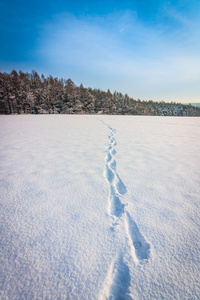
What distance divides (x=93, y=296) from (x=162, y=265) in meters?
0.50

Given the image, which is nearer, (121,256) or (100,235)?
(121,256)

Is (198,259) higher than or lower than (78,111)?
lower

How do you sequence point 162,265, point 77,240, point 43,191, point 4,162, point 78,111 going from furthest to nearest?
point 78,111
point 4,162
point 43,191
point 77,240
point 162,265

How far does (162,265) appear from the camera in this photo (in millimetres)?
916

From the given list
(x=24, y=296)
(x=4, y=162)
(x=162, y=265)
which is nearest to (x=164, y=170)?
(x=162, y=265)

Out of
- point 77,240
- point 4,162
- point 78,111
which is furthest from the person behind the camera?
point 78,111

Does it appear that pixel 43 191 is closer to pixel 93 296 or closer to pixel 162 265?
pixel 93 296

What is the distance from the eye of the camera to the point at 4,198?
5.40 ft

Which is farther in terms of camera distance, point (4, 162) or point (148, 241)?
point (4, 162)

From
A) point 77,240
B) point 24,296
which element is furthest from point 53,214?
point 24,296

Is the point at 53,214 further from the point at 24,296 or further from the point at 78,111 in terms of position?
the point at 78,111

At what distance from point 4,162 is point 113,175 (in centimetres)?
232

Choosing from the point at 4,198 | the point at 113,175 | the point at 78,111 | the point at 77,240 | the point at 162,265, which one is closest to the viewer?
the point at 162,265

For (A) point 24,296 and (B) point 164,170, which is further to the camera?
(B) point 164,170
